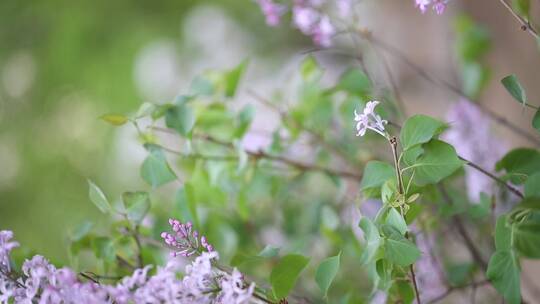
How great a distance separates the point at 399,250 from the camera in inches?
9.4

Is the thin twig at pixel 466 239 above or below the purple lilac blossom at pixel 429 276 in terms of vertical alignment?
above

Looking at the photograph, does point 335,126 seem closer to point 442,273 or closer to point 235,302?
point 442,273

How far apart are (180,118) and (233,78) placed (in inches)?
3.9

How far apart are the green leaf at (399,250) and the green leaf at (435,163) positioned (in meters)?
0.03

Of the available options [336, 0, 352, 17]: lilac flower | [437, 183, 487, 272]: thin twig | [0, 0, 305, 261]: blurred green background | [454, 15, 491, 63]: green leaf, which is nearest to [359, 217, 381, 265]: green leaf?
[437, 183, 487, 272]: thin twig

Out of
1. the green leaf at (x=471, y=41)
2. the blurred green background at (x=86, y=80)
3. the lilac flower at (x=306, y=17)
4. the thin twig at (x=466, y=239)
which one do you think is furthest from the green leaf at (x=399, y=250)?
the blurred green background at (x=86, y=80)

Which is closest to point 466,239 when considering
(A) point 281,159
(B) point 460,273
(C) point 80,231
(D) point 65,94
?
(B) point 460,273

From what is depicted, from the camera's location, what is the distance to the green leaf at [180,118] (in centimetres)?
34

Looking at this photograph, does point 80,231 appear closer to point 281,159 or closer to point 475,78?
point 281,159

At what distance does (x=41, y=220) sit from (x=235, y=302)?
1028mm

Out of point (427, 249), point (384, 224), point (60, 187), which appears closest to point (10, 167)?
point (60, 187)

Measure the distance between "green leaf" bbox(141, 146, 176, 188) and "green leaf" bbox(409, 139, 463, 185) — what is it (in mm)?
130

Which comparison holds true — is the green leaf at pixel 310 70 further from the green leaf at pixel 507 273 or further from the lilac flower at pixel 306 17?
the green leaf at pixel 507 273

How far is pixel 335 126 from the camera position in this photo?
1.72 ft
